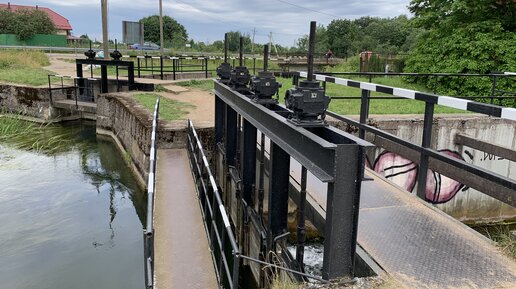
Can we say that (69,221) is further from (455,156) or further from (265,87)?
(455,156)

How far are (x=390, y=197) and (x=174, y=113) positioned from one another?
7.39 metres

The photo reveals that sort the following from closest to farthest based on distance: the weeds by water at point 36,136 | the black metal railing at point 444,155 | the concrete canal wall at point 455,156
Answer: the black metal railing at point 444,155
the concrete canal wall at point 455,156
the weeds by water at point 36,136

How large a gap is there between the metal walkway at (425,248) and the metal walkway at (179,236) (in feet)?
4.32

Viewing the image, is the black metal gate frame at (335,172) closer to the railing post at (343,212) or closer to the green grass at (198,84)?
the railing post at (343,212)

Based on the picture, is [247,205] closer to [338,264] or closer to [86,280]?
[86,280]

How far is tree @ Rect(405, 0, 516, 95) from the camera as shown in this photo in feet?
55.2

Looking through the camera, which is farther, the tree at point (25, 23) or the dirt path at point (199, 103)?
the tree at point (25, 23)

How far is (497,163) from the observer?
968 centimetres

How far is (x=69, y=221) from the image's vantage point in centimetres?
812

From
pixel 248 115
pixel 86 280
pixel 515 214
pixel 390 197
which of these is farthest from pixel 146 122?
pixel 515 214

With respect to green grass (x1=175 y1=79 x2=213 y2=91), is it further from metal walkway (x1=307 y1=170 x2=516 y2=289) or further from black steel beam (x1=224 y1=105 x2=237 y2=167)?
metal walkway (x1=307 y1=170 x2=516 y2=289)

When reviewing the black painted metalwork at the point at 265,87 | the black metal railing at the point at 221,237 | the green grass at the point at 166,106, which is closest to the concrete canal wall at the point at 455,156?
the black metal railing at the point at 221,237

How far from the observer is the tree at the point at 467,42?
16812 millimetres

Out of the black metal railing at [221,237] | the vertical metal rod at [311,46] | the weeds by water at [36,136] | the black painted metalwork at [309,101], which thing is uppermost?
the vertical metal rod at [311,46]
